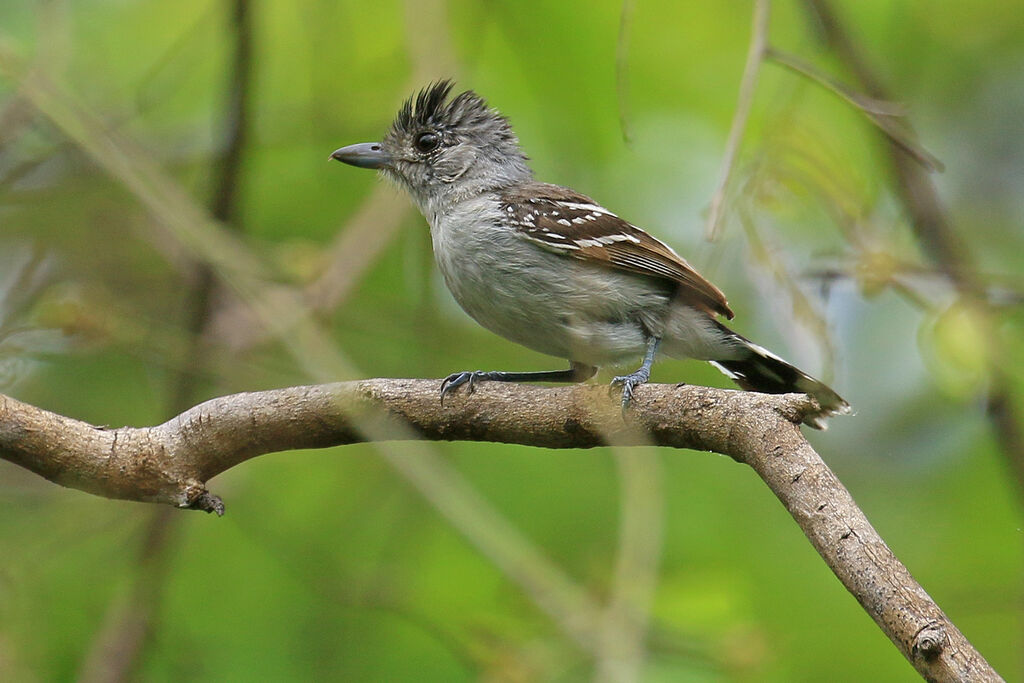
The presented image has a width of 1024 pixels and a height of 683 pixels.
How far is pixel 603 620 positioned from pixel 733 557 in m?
1.95

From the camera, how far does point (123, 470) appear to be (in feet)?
11.1

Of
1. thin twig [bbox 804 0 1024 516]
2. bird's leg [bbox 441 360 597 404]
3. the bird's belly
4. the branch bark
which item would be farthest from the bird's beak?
thin twig [bbox 804 0 1024 516]

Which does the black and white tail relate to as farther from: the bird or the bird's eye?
the bird's eye

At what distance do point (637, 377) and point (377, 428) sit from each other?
1037 millimetres

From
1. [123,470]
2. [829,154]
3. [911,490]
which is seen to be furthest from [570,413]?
[911,490]

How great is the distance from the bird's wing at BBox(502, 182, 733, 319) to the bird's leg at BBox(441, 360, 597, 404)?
0.52 metres

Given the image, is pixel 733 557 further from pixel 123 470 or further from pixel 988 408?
pixel 123 470

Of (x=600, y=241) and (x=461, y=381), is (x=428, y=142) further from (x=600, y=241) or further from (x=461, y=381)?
(x=461, y=381)

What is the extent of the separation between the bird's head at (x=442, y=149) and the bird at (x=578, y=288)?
0.41 feet

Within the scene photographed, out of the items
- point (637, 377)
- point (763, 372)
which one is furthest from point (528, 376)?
point (763, 372)

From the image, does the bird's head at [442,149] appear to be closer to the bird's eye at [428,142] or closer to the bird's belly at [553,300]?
the bird's eye at [428,142]

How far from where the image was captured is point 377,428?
3.35 m

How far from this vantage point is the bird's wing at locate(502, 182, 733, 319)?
15.0 feet

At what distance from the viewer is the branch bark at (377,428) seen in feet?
10.0
